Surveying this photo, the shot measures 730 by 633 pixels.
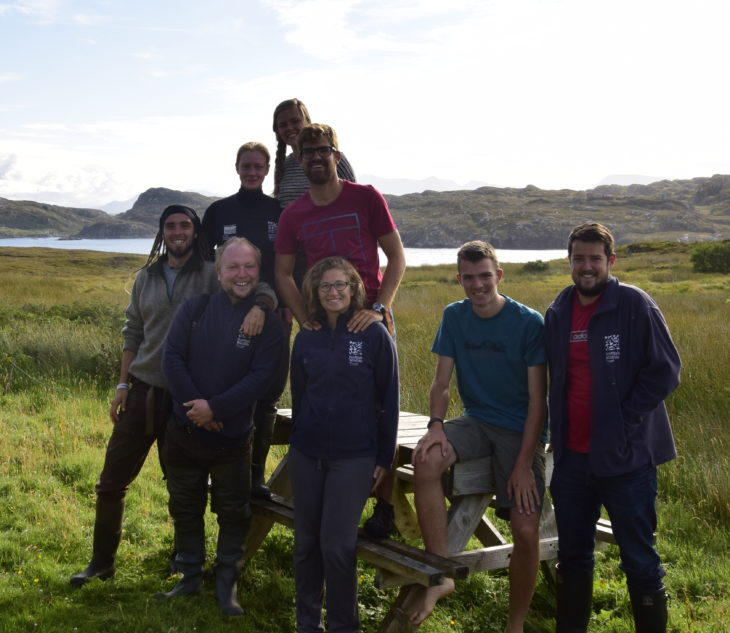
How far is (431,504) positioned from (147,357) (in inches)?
73.4

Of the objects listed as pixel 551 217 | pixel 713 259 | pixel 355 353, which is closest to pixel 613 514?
pixel 355 353

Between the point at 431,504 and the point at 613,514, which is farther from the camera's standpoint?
the point at 431,504

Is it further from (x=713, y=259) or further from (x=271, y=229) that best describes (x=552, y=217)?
(x=271, y=229)

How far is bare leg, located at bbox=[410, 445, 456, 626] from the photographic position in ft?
11.7

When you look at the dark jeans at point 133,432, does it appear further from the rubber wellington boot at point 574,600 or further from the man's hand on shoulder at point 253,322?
the rubber wellington boot at point 574,600

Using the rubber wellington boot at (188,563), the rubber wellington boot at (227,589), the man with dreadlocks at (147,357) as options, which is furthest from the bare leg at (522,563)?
the man with dreadlocks at (147,357)

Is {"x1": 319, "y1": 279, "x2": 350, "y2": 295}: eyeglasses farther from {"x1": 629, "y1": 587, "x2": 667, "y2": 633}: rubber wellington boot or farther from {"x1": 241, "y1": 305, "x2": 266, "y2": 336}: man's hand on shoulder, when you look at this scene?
{"x1": 629, "y1": 587, "x2": 667, "y2": 633}: rubber wellington boot

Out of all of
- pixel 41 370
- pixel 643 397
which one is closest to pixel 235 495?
pixel 643 397

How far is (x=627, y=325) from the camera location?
3254 mm

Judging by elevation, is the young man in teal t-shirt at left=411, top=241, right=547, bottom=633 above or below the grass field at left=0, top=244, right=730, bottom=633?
above

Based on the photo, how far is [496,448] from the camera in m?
3.68

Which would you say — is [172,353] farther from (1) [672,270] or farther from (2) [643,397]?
(1) [672,270]

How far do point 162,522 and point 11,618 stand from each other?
173 centimetres

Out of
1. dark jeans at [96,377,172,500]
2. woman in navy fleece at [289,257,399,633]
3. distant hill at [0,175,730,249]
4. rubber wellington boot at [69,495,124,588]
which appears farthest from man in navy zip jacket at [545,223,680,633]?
distant hill at [0,175,730,249]
